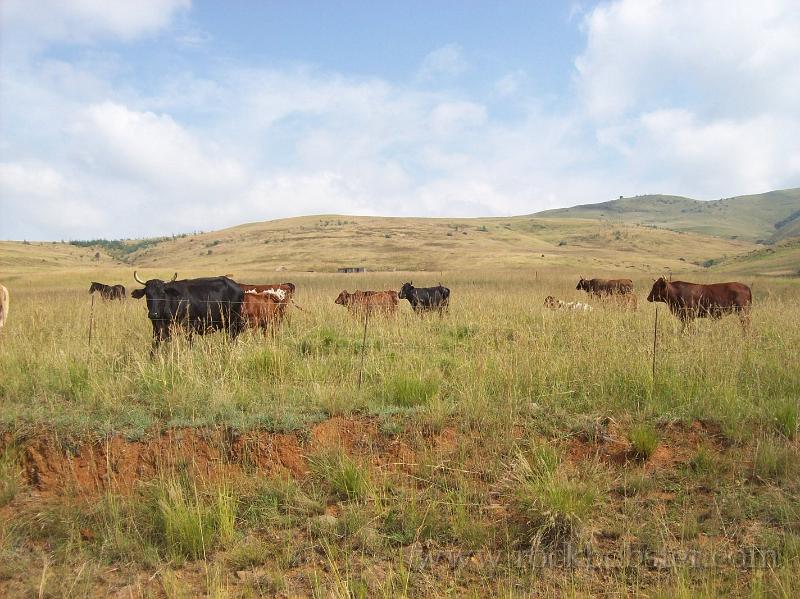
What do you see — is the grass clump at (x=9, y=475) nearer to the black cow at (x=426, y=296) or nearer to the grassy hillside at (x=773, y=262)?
the black cow at (x=426, y=296)

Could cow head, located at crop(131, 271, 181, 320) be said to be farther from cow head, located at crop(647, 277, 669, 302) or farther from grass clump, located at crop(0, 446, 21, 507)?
cow head, located at crop(647, 277, 669, 302)

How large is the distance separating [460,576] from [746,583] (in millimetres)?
1935

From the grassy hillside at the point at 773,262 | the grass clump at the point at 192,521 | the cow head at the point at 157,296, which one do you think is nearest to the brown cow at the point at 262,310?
the cow head at the point at 157,296

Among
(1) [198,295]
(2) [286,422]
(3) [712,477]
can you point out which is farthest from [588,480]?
(1) [198,295]

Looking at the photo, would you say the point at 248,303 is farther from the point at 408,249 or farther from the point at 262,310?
the point at 408,249

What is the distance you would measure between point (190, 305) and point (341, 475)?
266 inches

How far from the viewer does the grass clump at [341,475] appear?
202 inches

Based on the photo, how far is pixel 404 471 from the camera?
5.52 m

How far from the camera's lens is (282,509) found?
507 centimetres

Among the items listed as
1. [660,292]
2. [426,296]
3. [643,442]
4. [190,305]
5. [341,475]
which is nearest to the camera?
[341,475]

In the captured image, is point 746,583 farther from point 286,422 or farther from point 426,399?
point 286,422

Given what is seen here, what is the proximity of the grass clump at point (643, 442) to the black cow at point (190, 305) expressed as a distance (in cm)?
673

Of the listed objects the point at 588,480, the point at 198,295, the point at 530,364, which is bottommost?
the point at 588,480

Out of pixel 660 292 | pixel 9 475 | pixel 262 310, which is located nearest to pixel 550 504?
pixel 9 475
